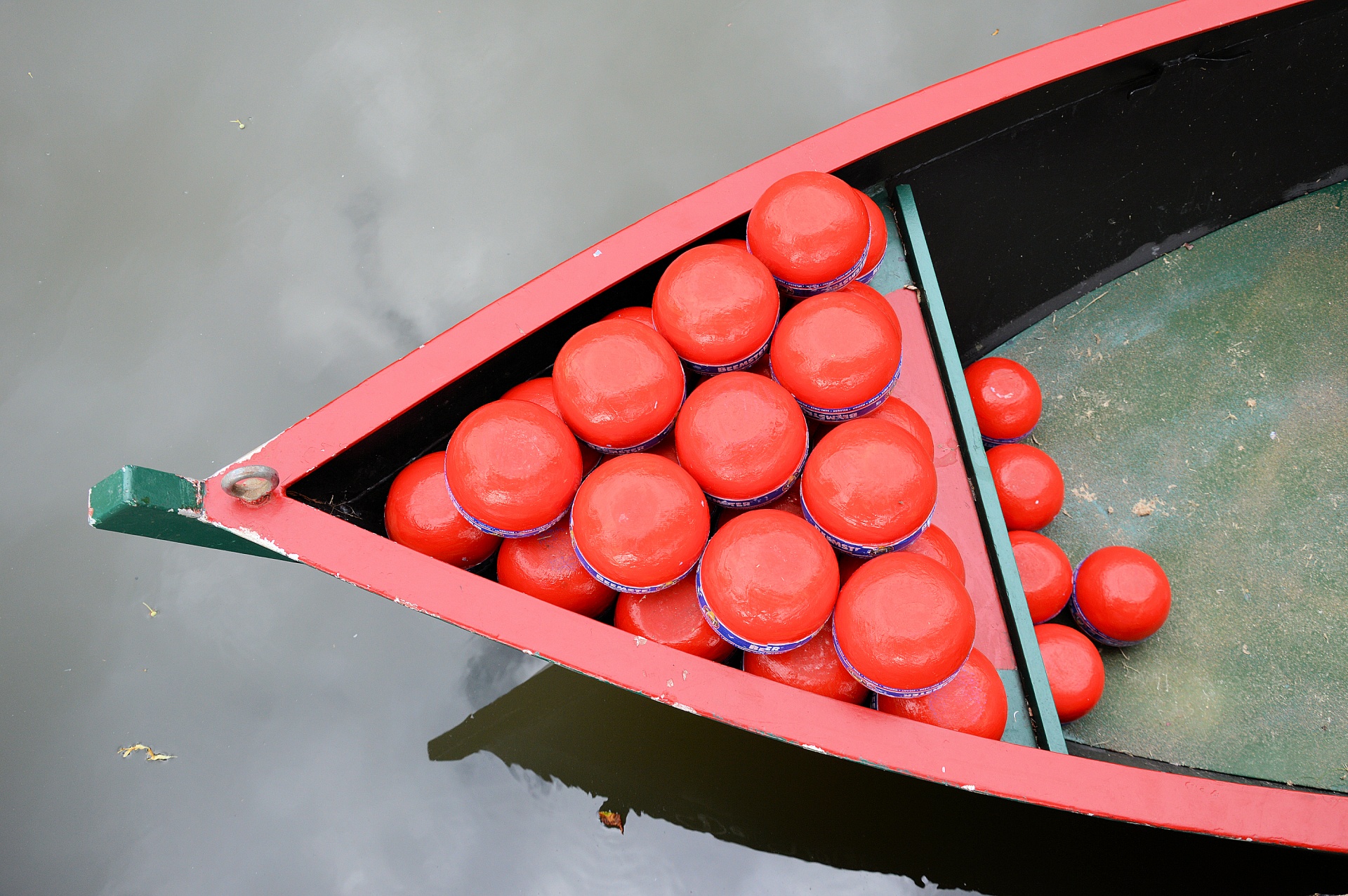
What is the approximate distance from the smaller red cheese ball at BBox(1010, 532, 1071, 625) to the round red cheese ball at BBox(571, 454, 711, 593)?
3.87ft

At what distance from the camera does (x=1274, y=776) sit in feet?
7.88

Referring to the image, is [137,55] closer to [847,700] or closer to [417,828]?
[417,828]

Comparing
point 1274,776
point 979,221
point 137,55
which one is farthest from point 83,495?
Result: point 1274,776

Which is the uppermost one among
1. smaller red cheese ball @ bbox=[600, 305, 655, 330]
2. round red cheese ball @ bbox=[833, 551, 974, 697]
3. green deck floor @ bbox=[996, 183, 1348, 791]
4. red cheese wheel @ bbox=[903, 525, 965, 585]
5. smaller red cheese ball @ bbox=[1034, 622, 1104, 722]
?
smaller red cheese ball @ bbox=[600, 305, 655, 330]

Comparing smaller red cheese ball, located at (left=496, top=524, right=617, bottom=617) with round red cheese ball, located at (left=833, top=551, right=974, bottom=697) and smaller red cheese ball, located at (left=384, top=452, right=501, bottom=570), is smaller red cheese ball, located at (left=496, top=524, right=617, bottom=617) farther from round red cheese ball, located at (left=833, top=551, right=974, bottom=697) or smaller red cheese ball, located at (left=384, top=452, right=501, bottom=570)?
round red cheese ball, located at (left=833, top=551, right=974, bottom=697)

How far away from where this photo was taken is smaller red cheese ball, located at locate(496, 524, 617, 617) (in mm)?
1833

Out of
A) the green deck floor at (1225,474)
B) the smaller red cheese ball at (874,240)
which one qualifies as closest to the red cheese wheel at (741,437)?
the smaller red cheese ball at (874,240)

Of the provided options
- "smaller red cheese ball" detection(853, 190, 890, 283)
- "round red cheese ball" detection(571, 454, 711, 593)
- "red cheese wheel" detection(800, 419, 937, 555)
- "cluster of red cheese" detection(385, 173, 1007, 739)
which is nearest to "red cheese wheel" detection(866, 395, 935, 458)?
"cluster of red cheese" detection(385, 173, 1007, 739)

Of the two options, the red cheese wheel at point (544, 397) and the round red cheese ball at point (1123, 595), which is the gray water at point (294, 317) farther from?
the red cheese wheel at point (544, 397)

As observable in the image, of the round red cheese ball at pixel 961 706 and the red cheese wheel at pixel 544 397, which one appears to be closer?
the round red cheese ball at pixel 961 706

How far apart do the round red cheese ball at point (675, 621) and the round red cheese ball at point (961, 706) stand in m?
0.41

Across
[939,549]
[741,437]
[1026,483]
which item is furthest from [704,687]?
[1026,483]

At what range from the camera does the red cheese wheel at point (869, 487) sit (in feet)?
5.36

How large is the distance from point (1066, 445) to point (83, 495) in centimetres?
357
